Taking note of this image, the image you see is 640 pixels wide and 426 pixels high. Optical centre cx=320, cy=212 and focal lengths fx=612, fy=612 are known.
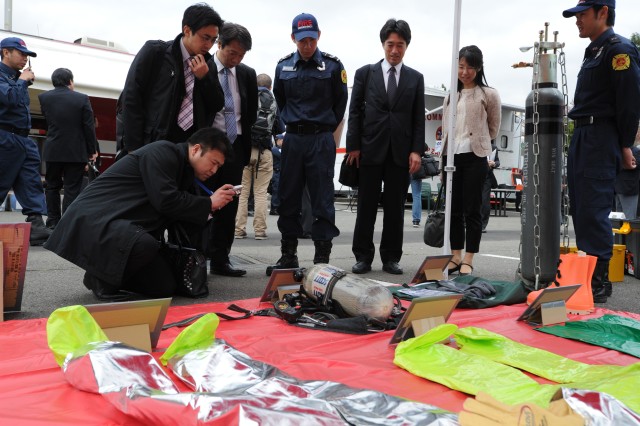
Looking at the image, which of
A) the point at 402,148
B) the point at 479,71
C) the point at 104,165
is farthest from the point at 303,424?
the point at 104,165

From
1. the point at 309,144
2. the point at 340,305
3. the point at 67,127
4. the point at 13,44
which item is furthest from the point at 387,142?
the point at 67,127

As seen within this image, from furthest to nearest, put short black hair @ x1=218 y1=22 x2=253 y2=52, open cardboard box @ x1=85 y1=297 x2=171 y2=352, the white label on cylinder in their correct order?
1. short black hair @ x1=218 y1=22 x2=253 y2=52
2. the white label on cylinder
3. open cardboard box @ x1=85 y1=297 x2=171 y2=352

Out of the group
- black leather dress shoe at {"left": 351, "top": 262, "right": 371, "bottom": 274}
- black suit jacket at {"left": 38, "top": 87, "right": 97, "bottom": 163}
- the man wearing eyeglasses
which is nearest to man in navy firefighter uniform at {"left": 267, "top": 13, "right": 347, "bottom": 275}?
black leather dress shoe at {"left": 351, "top": 262, "right": 371, "bottom": 274}

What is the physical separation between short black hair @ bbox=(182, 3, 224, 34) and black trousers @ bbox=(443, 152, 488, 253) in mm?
2067

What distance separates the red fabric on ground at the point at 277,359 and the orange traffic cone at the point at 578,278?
0.36 m

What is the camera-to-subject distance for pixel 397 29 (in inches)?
179

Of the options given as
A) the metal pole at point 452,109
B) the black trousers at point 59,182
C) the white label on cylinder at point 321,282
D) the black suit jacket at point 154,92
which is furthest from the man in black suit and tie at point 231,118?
the black trousers at point 59,182

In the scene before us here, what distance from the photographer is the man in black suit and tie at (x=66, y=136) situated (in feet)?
20.9

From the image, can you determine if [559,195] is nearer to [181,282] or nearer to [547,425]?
[181,282]

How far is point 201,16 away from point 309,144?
1.22 metres

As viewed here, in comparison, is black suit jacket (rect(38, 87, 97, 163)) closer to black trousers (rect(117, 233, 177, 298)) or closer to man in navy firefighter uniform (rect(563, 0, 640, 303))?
black trousers (rect(117, 233, 177, 298))

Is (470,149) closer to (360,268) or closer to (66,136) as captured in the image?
(360,268)

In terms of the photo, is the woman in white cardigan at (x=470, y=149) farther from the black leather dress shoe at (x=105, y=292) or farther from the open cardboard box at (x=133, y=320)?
the open cardboard box at (x=133, y=320)

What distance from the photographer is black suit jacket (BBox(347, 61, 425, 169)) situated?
4652 millimetres
